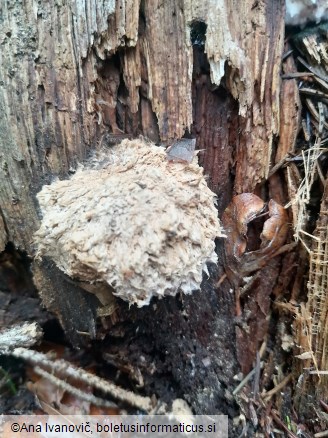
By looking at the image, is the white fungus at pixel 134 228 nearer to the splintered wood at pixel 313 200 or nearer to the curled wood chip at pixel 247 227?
the curled wood chip at pixel 247 227

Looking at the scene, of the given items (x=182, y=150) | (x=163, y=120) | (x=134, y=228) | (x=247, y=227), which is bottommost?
(x=247, y=227)

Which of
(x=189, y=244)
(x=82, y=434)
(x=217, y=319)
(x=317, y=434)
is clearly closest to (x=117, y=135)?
(x=189, y=244)

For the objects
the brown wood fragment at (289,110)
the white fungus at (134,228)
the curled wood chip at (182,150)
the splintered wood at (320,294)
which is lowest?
the splintered wood at (320,294)

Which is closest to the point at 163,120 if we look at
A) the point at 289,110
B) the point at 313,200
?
the point at 289,110

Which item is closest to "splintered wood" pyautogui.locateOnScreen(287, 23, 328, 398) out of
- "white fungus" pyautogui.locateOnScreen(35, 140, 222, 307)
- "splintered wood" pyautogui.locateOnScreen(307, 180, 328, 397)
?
"splintered wood" pyautogui.locateOnScreen(307, 180, 328, 397)

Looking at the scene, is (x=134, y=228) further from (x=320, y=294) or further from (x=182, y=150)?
(x=320, y=294)

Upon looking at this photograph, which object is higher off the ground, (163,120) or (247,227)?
(163,120)

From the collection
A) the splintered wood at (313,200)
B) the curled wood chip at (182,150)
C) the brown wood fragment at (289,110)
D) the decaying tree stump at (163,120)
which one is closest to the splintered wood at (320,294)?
the splintered wood at (313,200)

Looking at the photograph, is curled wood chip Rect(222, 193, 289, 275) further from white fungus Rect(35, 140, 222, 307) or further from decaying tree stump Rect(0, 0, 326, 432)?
white fungus Rect(35, 140, 222, 307)
